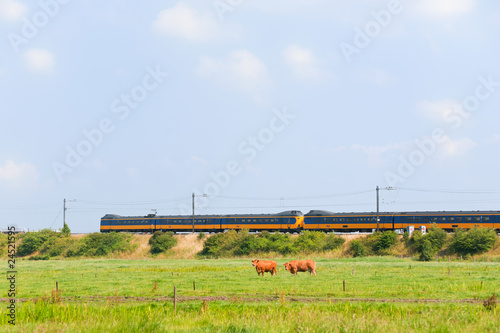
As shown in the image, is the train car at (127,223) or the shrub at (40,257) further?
the train car at (127,223)

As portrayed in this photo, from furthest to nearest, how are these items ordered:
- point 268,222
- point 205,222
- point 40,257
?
point 40,257
point 205,222
point 268,222

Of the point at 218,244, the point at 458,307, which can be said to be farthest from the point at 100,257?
the point at 458,307

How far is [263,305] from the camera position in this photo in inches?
933

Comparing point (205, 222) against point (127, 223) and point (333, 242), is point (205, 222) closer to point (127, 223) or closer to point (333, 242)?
point (127, 223)

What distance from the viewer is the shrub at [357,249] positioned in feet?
248

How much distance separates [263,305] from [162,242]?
222 feet

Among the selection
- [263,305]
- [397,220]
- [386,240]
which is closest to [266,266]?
[263,305]

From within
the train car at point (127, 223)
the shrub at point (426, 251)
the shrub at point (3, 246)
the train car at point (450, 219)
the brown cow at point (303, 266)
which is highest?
the train car at point (450, 219)

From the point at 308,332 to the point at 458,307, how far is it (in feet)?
33.8

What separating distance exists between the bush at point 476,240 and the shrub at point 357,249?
13.5m

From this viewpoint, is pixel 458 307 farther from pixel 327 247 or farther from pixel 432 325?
pixel 327 247

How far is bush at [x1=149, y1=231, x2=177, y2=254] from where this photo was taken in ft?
290

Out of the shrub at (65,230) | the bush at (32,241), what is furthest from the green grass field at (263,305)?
the shrub at (65,230)

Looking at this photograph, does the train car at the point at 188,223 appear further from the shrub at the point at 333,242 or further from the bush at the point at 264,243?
the shrub at the point at 333,242
